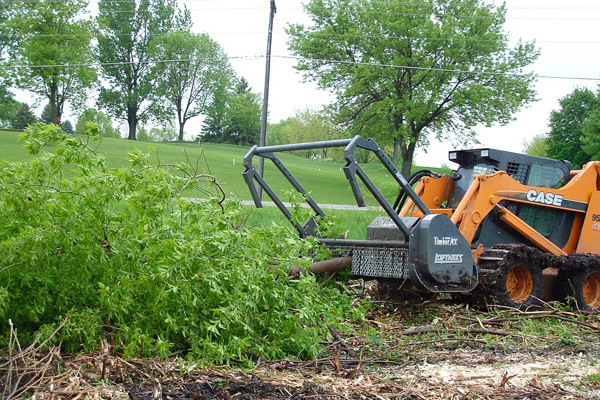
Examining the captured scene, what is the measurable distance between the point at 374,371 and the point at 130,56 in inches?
2708

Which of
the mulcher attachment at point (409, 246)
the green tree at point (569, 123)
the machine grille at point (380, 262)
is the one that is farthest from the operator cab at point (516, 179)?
the green tree at point (569, 123)

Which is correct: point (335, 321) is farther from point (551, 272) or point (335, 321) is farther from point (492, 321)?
point (551, 272)

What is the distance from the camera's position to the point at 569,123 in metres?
60.3

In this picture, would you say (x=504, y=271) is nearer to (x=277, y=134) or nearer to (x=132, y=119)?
(x=132, y=119)

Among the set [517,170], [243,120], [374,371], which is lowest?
[374,371]

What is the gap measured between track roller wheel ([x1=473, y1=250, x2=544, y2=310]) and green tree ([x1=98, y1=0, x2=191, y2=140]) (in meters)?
63.5

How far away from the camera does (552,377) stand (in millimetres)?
5078

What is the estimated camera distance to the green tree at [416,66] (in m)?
34.8

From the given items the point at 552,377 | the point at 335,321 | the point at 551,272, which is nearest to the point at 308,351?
the point at 335,321

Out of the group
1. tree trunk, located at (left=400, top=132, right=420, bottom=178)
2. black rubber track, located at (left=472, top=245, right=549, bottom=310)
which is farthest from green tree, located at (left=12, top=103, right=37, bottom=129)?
black rubber track, located at (left=472, top=245, right=549, bottom=310)

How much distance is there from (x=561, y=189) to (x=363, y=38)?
2835 centimetres

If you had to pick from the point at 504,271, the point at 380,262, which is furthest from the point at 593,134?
the point at 380,262

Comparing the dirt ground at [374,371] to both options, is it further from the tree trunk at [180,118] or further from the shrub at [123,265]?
the tree trunk at [180,118]

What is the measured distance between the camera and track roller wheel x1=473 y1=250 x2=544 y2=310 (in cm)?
765
